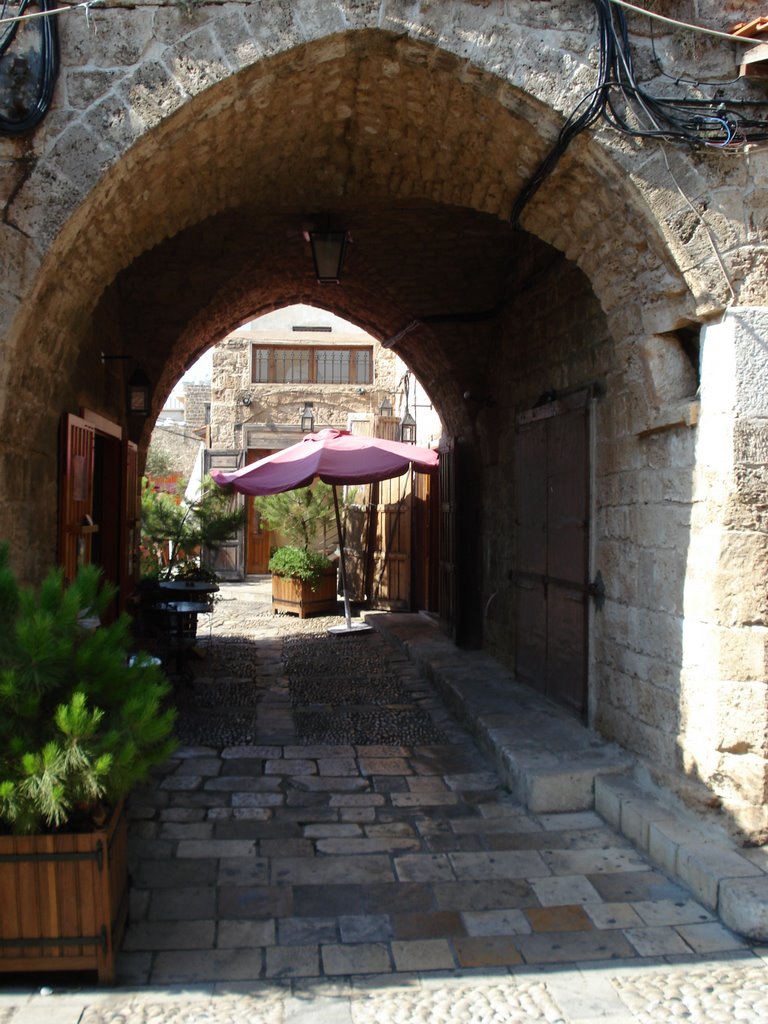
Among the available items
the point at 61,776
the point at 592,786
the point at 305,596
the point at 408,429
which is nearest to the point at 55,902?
the point at 61,776

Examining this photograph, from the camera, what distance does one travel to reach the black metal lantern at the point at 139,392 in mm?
7770

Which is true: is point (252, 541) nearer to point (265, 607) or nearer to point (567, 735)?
point (265, 607)

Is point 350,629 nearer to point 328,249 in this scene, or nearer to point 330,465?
point 330,465

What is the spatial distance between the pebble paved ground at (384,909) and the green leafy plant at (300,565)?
5574 millimetres

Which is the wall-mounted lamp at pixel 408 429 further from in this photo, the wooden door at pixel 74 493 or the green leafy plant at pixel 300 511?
the wooden door at pixel 74 493

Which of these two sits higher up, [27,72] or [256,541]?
[27,72]

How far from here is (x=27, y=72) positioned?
11.6 feet

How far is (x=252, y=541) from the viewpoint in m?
16.4

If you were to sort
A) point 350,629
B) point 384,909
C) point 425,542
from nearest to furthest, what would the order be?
1. point 384,909
2. point 350,629
3. point 425,542

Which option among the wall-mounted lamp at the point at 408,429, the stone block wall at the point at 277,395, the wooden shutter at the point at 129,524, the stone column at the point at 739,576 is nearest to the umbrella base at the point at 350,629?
the wooden shutter at the point at 129,524

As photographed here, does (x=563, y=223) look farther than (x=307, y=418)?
No

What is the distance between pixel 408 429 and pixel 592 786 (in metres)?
8.83

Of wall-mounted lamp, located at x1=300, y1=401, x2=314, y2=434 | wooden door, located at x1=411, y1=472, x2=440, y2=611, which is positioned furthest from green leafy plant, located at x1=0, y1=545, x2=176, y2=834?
wall-mounted lamp, located at x1=300, y1=401, x2=314, y2=434

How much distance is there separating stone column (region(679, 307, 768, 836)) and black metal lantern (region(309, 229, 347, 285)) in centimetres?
338
